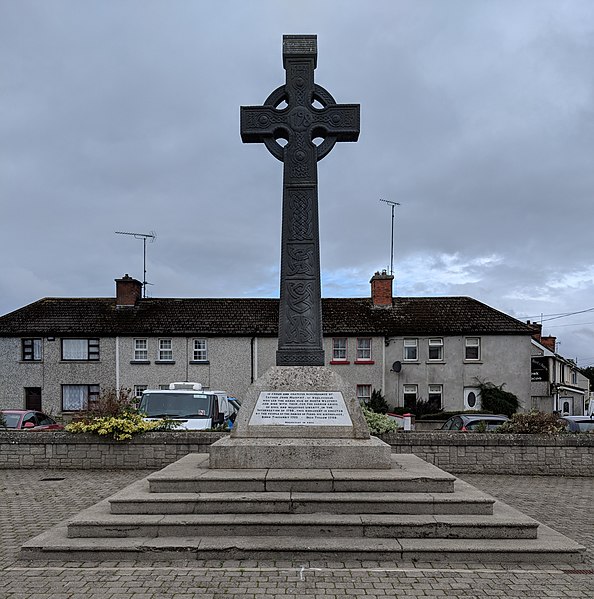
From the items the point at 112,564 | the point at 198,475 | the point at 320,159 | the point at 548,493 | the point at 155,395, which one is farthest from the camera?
the point at 155,395

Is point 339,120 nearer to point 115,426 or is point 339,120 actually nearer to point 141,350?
point 115,426

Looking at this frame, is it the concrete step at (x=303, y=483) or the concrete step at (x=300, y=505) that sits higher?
the concrete step at (x=303, y=483)

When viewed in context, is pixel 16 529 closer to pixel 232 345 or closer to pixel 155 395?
pixel 155 395

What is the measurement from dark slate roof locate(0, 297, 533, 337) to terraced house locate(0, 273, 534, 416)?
0.07 meters

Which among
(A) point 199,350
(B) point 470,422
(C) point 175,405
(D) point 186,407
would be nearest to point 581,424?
(B) point 470,422

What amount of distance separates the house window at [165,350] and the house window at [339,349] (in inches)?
305

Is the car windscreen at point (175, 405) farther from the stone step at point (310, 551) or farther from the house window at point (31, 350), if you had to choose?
the house window at point (31, 350)

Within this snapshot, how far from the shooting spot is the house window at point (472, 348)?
30656 mm

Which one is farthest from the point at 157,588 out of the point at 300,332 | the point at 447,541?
the point at 300,332

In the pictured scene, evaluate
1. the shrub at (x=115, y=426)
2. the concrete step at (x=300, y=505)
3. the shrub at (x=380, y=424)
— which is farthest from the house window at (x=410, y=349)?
the concrete step at (x=300, y=505)

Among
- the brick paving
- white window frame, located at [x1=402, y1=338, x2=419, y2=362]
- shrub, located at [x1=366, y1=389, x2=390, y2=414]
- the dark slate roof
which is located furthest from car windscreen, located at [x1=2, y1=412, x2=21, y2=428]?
white window frame, located at [x1=402, y1=338, x2=419, y2=362]

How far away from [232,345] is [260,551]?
24.2 m

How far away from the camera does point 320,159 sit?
403 inches

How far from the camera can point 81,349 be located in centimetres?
3069
